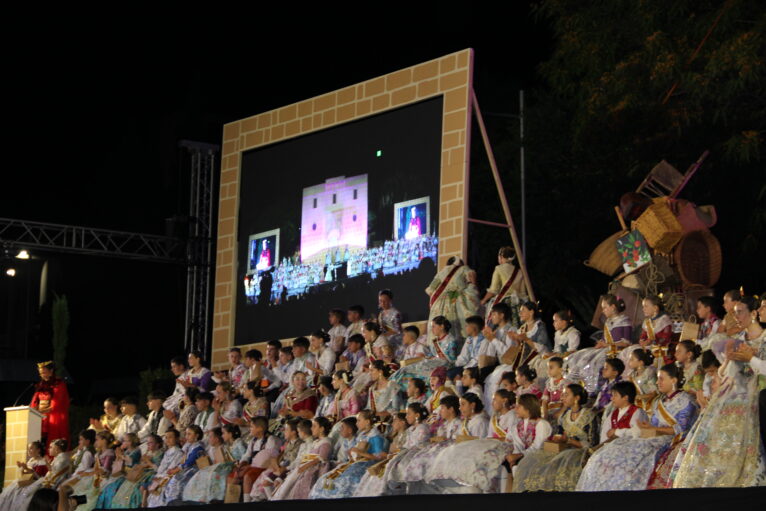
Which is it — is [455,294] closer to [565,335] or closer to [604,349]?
[565,335]

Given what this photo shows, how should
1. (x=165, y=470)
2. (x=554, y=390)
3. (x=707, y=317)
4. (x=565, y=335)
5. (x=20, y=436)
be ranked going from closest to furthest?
(x=707, y=317)
(x=554, y=390)
(x=565, y=335)
(x=165, y=470)
(x=20, y=436)

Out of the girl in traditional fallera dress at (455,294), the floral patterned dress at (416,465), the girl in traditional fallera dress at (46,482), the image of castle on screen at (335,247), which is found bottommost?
the girl in traditional fallera dress at (46,482)

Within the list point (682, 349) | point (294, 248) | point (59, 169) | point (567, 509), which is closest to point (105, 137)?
point (59, 169)

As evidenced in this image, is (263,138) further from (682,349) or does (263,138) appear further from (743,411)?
(743,411)

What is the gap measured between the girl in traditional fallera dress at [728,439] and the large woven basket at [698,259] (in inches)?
138

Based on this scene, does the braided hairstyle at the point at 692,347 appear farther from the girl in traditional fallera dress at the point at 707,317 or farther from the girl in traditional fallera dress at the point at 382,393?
the girl in traditional fallera dress at the point at 382,393

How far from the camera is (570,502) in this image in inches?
119

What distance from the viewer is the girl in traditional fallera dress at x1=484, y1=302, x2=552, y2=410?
9.30 metres

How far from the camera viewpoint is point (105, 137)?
68.3 feet

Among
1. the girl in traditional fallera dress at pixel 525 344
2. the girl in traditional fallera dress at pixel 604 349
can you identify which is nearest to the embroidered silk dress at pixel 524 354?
the girl in traditional fallera dress at pixel 525 344

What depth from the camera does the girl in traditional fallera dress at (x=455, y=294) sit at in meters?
10.9

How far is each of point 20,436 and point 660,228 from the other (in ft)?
24.0

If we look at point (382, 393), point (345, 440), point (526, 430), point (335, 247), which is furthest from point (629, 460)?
point (335, 247)

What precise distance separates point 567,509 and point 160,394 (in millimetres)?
10069
